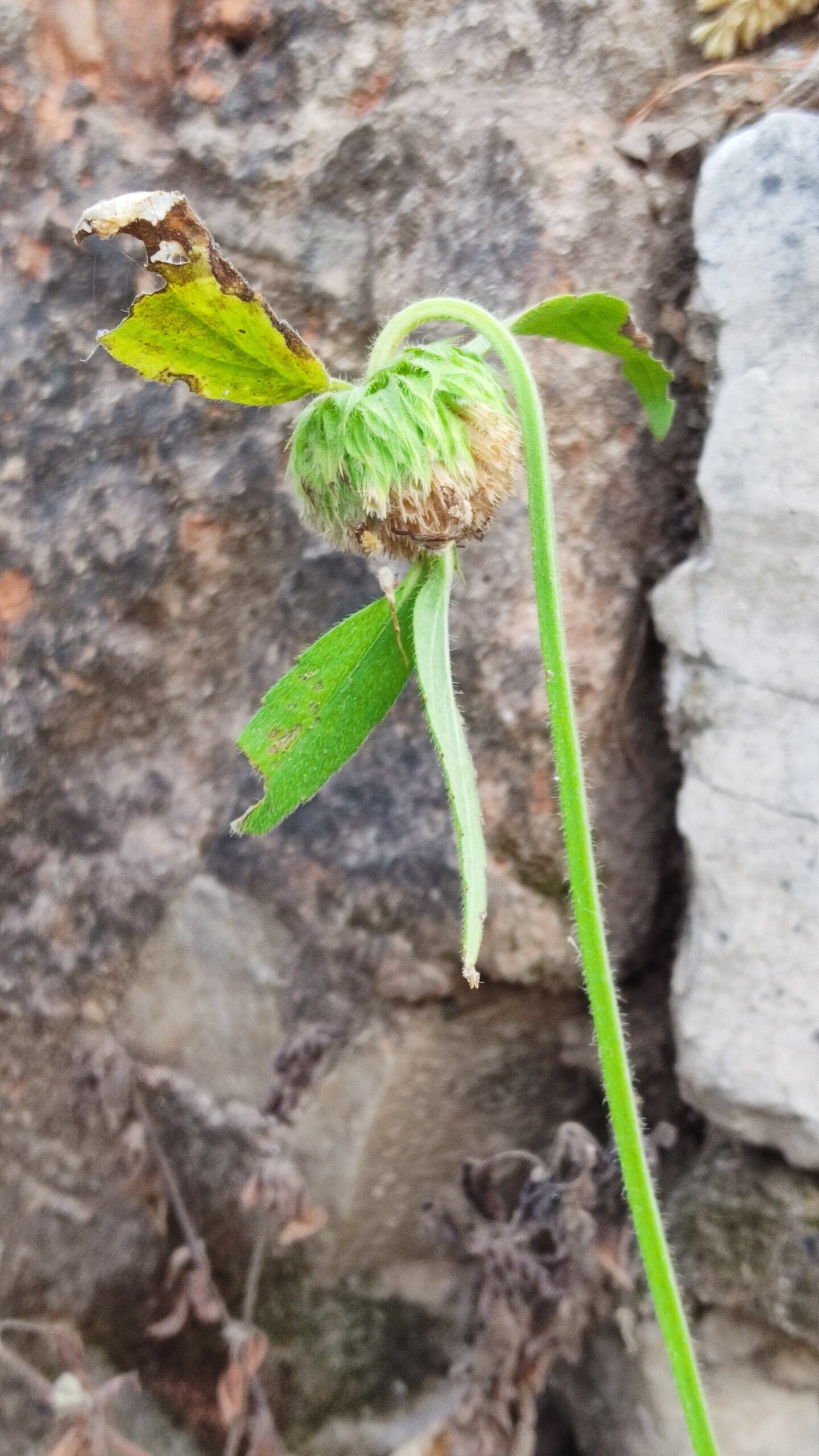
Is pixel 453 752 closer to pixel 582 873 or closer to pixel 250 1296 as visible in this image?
pixel 582 873

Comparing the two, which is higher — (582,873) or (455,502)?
(455,502)

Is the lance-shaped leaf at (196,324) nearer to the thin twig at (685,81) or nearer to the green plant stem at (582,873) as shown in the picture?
the green plant stem at (582,873)

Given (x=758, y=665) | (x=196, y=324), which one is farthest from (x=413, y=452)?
(x=758, y=665)

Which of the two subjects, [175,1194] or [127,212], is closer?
[127,212]

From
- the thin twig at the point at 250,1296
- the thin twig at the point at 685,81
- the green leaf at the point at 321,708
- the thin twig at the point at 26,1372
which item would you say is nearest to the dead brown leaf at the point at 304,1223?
the thin twig at the point at 250,1296

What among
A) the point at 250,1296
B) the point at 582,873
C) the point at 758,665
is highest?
the point at 582,873

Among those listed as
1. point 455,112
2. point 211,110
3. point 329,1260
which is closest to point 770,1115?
point 329,1260
